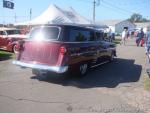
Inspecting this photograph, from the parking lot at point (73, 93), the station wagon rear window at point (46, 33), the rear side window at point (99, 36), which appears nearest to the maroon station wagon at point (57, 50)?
the station wagon rear window at point (46, 33)

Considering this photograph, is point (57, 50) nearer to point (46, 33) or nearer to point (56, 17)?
point (46, 33)

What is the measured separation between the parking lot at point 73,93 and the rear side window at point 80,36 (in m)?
1.37

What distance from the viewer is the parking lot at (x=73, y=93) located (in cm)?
630

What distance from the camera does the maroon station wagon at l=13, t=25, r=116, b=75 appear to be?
835 centimetres

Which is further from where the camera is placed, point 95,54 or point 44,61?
point 95,54

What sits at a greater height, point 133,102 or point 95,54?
point 95,54

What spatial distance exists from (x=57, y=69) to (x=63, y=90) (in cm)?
70

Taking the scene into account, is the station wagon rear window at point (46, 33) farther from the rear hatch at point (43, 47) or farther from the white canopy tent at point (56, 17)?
the white canopy tent at point (56, 17)

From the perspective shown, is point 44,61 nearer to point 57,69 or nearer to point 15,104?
point 57,69

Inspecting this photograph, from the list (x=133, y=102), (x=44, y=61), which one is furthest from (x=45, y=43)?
(x=133, y=102)

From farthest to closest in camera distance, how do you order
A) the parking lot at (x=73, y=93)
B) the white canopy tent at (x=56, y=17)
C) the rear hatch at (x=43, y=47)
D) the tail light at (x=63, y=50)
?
the white canopy tent at (x=56, y=17) → the rear hatch at (x=43, y=47) → the tail light at (x=63, y=50) → the parking lot at (x=73, y=93)

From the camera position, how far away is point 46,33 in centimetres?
906

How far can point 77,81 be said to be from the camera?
9094mm

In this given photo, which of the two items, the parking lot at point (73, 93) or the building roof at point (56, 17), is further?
the building roof at point (56, 17)
